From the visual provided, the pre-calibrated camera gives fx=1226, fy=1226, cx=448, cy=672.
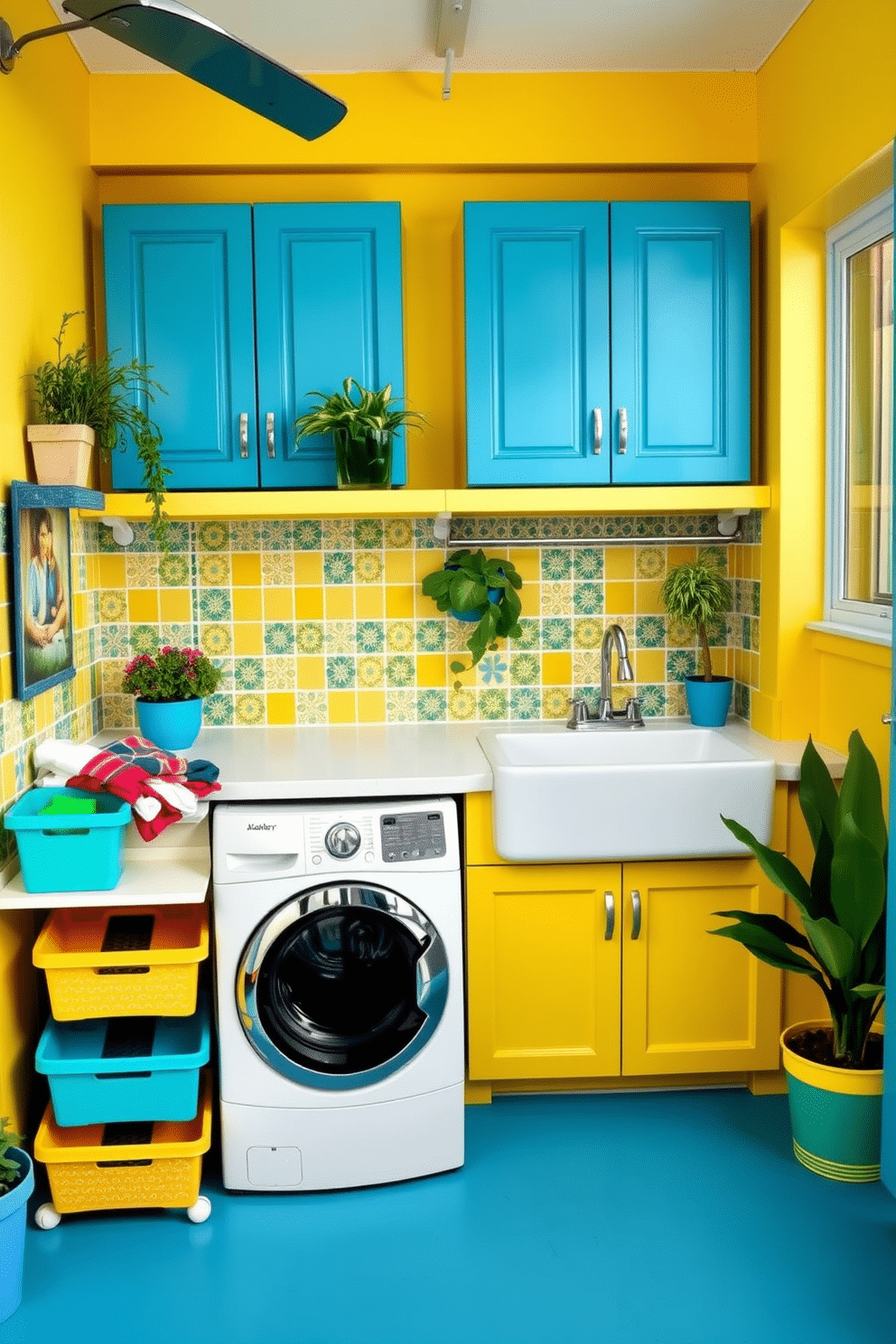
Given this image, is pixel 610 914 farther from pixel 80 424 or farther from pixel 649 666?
pixel 80 424

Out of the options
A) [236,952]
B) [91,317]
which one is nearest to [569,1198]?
[236,952]

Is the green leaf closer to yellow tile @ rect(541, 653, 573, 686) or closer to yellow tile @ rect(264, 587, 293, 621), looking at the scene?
yellow tile @ rect(541, 653, 573, 686)

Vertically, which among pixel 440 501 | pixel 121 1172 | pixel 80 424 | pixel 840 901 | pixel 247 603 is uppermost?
pixel 80 424

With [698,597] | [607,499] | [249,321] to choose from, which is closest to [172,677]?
[249,321]

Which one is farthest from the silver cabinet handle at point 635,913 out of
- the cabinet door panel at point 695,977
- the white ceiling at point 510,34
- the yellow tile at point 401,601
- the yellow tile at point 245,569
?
the white ceiling at point 510,34

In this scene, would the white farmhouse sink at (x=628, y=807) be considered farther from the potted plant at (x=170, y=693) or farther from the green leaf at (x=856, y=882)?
the potted plant at (x=170, y=693)

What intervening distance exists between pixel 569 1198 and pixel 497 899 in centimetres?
69

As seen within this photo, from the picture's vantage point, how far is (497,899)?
2.99 meters

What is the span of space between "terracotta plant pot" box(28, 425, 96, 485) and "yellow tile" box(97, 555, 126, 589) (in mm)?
750

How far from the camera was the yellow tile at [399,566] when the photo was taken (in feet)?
11.5

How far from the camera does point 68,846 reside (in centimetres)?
249

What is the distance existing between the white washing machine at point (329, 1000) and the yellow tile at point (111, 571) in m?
0.99

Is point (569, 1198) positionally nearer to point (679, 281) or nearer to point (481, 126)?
point (679, 281)

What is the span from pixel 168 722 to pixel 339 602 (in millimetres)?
651
